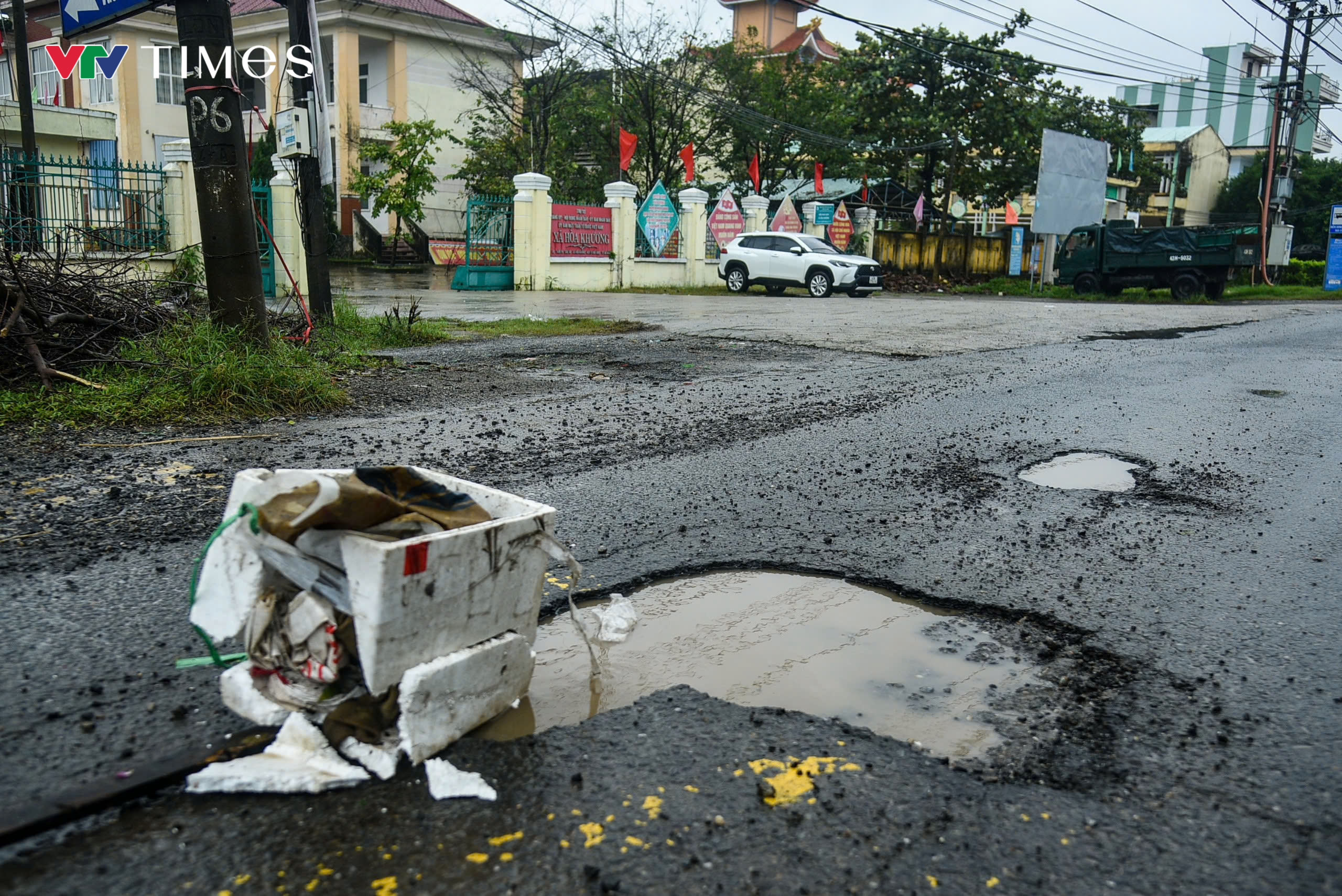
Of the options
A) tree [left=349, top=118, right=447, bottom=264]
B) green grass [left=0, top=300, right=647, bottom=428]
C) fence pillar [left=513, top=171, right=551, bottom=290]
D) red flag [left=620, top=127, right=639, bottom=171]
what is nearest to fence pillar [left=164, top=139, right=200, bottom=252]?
fence pillar [left=513, top=171, right=551, bottom=290]

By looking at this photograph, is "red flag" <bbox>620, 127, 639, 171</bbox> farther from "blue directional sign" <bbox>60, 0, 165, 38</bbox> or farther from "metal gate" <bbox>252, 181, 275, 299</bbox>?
"blue directional sign" <bbox>60, 0, 165, 38</bbox>

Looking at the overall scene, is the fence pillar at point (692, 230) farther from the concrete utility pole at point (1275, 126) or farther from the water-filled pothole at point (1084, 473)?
the water-filled pothole at point (1084, 473)

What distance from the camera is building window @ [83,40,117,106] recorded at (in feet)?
112

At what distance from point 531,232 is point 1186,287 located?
1633cm

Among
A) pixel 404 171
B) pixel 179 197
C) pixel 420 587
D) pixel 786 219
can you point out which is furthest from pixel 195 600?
pixel 786 219

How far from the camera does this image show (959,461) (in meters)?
5.68

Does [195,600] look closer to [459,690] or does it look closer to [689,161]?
[459,690]

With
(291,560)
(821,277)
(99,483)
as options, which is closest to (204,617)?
(291,560)

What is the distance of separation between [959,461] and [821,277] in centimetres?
1926

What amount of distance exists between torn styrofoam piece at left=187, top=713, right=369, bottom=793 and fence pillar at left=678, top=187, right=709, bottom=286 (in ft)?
81.2

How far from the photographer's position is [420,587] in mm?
2248

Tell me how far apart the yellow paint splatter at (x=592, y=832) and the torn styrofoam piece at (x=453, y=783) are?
8.9 inches

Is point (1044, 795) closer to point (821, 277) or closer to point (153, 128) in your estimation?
point (821, 277)

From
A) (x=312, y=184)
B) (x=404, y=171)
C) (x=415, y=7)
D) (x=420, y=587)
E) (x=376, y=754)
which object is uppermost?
(x=415, y=7)
